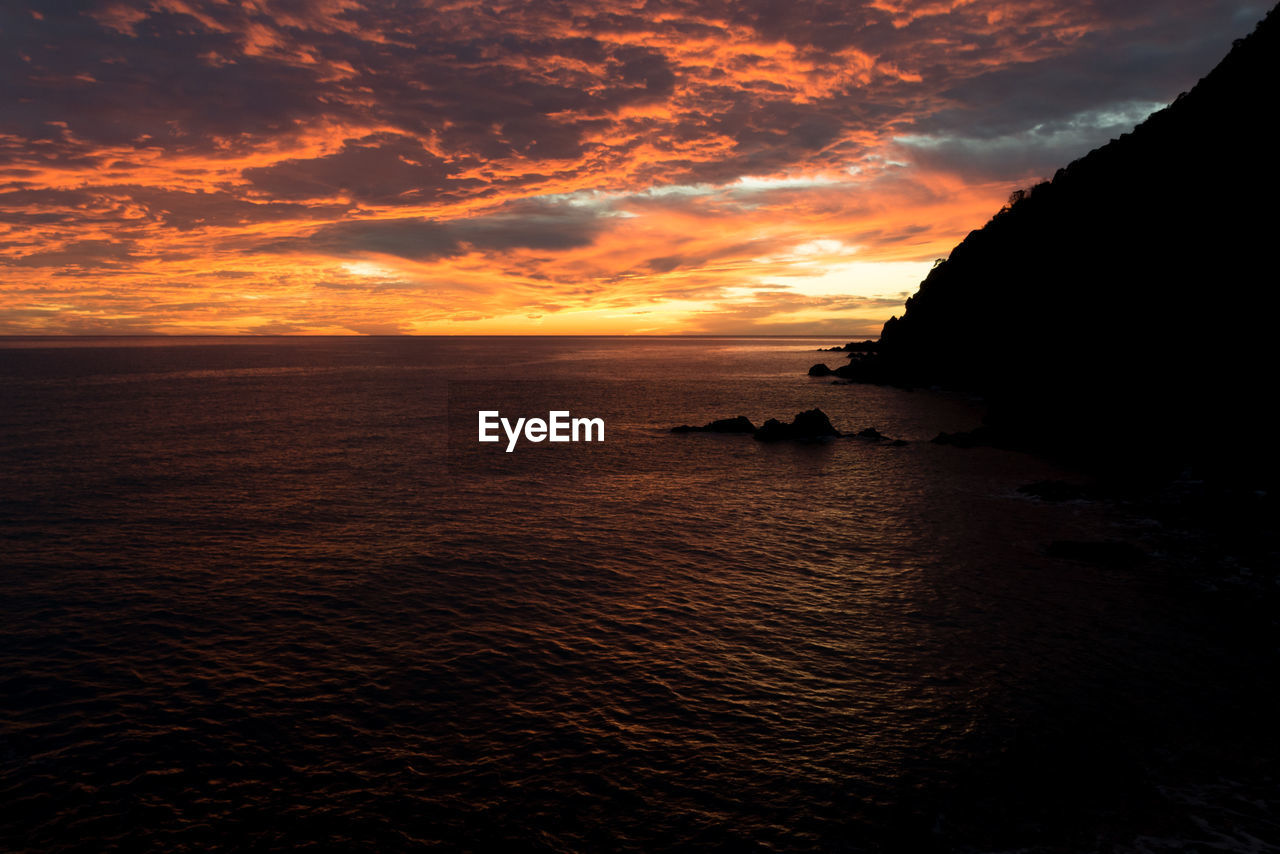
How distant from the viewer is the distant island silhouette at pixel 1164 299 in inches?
2015

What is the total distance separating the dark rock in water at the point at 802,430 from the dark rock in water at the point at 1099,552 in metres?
38.7

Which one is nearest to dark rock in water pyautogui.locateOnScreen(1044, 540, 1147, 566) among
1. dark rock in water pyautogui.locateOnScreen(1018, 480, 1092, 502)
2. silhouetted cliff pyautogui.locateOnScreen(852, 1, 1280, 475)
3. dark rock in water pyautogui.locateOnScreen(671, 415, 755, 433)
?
dark rock in water pyautogui.locateOnScreen(1018, 480, 1092, 502)

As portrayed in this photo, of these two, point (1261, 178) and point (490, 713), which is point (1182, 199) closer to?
point (1261, 178)

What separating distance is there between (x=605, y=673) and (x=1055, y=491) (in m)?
40.7

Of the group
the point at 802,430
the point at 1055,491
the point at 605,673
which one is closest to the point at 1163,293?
the point at 1055,491

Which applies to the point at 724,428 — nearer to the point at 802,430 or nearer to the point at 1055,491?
the point at 802,430

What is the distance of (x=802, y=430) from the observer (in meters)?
77.2

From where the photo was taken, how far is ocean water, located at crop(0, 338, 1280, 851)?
17.6 metres

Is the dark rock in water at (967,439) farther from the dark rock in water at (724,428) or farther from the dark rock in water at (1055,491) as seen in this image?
the dark rock in water at (724,428)

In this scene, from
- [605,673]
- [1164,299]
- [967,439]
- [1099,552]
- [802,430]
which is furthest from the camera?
[802,430]

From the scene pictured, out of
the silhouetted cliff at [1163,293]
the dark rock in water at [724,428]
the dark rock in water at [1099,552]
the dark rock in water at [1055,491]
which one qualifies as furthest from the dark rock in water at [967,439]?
the dark rock in water at [1099,552]

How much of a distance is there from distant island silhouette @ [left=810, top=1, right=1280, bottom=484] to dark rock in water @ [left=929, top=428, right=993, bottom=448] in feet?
5.13

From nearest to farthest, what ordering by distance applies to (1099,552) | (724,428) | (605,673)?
1. (605,673)
2. (1099,552)
3. (724,428)

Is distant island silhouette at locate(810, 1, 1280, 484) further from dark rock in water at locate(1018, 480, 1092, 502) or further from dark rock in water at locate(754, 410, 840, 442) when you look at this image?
dark rock in water at locate(754, 410, 840, 442)
